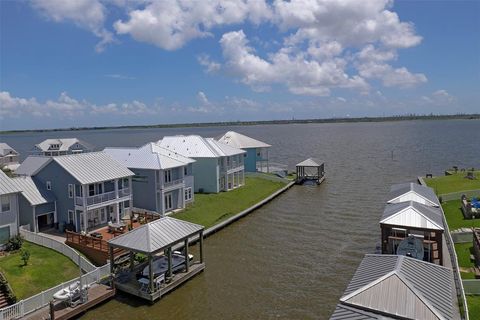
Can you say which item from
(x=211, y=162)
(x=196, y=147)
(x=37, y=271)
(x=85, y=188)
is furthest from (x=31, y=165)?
(x=211, y=162)

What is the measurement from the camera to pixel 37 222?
1205 inches

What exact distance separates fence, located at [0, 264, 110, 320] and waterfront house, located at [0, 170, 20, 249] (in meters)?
8.81

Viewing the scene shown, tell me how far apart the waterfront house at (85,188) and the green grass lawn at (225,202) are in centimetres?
583

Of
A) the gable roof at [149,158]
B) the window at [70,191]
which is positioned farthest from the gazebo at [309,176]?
the window at [70,191]

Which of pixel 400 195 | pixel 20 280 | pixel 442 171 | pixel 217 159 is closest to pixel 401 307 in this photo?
pixel 400 195

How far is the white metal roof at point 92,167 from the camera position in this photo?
1193 inches

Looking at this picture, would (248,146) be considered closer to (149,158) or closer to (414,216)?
(149,158)

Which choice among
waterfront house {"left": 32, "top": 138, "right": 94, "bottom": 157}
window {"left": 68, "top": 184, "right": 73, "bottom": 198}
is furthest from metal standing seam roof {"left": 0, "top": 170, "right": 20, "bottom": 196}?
waterfront house {"left": 32, "top": 138, "right": 94, "bottom": 157}

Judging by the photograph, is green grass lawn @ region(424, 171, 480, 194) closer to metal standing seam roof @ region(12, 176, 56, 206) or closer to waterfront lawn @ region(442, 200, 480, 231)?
waterfront lawn @ region(442, 200, 480, 231)

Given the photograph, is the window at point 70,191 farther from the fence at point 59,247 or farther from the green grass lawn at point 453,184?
the green grass lawn at point 453,184

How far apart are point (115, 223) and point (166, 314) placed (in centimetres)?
1328

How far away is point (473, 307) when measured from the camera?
17.8m

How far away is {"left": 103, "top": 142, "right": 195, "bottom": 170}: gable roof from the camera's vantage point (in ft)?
118

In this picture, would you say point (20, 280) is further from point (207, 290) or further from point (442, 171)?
point (442, 171)
